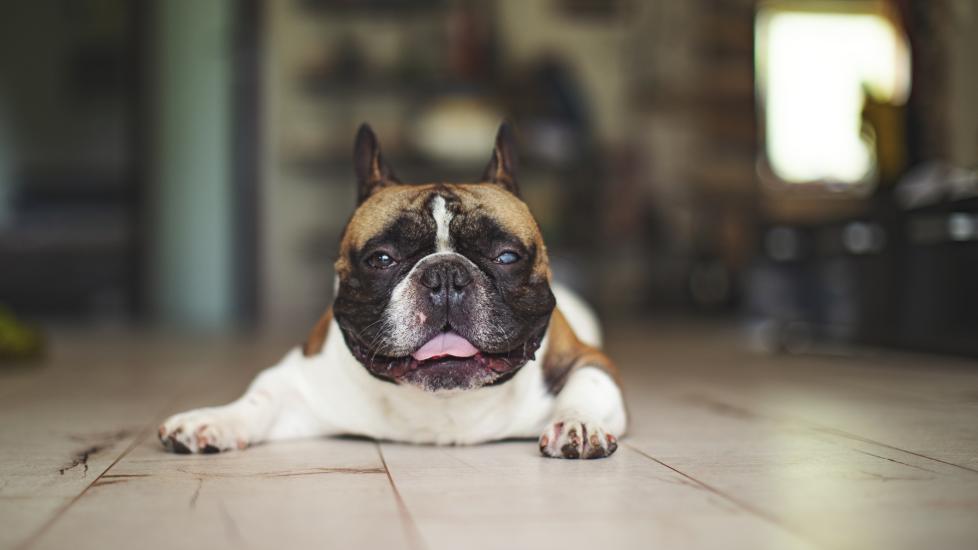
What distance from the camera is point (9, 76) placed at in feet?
32.5

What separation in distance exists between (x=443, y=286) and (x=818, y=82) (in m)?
7.72

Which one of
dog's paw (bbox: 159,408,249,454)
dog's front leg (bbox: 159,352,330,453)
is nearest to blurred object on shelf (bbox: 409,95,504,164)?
dog's front leg (bbox: 159,352,330,453)

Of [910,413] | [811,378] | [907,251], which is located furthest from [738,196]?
[910,413]

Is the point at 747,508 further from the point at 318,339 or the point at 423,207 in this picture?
the point at 318,339

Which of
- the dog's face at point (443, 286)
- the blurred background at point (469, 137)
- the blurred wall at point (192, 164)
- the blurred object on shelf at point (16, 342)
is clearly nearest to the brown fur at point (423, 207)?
the dog's face at point (443, 286)

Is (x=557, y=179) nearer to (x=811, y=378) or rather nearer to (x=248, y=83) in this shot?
(x=248, y=83)

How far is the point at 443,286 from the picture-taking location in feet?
5.41

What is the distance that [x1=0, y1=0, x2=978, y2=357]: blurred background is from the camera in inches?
275

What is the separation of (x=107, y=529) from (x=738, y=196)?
7.21 m

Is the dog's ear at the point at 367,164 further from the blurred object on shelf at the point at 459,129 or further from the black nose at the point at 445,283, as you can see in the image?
the blurred object on shelf at the point at 459,129

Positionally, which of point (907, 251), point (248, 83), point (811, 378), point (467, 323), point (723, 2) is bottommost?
point (811, 378)

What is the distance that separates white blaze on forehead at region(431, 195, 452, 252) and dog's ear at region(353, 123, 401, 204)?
28cm

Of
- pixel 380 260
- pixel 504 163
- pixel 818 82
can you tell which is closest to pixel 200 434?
pixel 380 260

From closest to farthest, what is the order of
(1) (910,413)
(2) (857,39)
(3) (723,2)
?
(1) (910,413) < (3) (723,2) < (2) (857,39)
